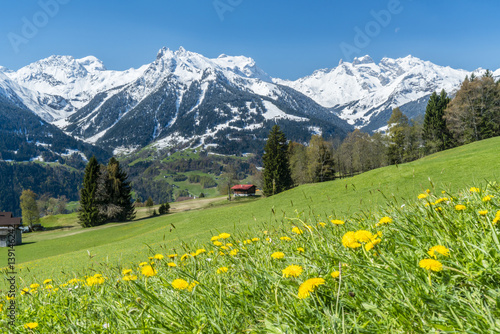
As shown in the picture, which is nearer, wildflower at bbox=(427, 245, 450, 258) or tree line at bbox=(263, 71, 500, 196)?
wildflower at bbox=(427, 245, 450, 258)

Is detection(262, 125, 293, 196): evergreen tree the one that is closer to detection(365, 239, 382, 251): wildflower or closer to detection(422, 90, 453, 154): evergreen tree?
detection(422, 90, 453, 154): evergreen tree

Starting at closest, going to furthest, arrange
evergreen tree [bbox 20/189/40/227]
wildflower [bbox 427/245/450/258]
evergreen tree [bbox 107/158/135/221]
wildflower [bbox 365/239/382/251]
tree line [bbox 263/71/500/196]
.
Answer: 1. wildflower [bbox 427/245/450/258]
2. wildflower [bbox 365/239/382/251]
3. tree line [bbox 263/71/500/196]
4. evergreen tree [bbox 107/158/135/221]
5. evergreen tree [bbox 20/189/40/227]

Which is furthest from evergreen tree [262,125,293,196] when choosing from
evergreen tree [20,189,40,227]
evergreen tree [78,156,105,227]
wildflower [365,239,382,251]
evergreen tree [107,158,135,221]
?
evergreen tree [20,189,40,227]

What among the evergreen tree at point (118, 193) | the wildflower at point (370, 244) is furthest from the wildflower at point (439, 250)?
the evergreen tree at point (118, 193)

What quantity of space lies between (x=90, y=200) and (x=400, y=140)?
2668 inches

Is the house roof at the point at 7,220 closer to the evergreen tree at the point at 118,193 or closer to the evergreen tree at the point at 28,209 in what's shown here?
the evergreen tree at the point at 118,193

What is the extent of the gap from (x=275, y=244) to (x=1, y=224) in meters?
61.6

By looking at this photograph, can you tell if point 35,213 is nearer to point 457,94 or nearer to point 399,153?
point 399,153

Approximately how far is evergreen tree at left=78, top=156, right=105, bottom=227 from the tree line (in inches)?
1388

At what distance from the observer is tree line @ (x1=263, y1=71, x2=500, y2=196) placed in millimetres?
51281

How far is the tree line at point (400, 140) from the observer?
5128 centimetres

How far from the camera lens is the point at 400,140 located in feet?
204

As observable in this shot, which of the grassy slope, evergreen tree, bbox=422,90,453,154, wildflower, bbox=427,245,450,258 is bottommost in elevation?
the grassy slope

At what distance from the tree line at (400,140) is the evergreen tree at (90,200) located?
35.3 meters
